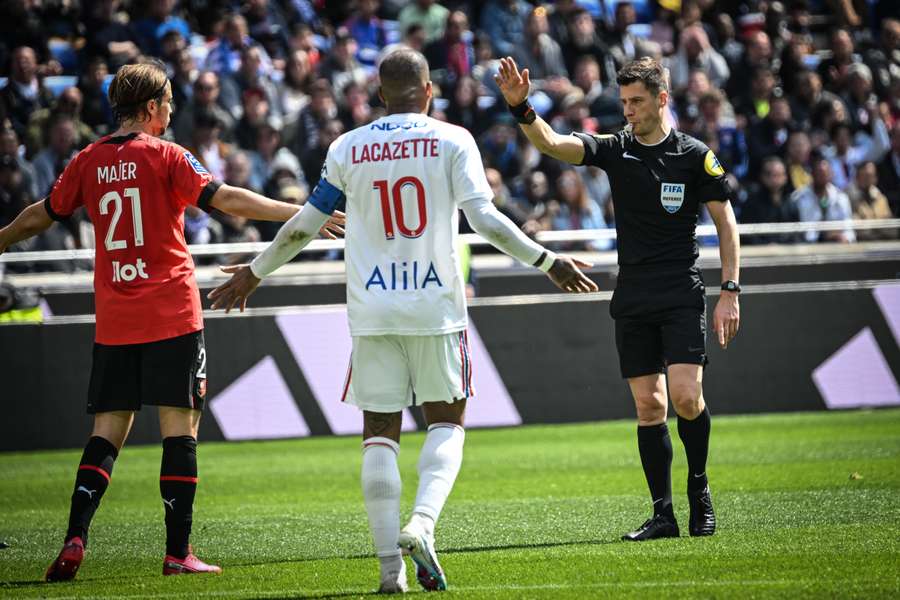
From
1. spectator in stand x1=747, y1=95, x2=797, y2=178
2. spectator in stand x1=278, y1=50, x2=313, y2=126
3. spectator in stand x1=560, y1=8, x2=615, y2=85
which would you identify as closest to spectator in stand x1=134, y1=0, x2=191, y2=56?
spectator in stand x1=278, y1=50, x2=313, y2=126

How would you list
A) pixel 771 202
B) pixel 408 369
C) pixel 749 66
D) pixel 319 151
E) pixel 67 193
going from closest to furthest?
pixel 408 369
pixel 67 193
pixel 319 151
pixel 771 202
pixel 749 66

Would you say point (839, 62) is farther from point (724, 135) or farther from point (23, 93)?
point (23, 93)

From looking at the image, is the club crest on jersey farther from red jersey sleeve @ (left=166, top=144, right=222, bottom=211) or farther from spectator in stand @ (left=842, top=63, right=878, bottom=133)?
spectator in stand @ (left=842, top=63, right=878, bottom=133)

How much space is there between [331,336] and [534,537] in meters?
6.34

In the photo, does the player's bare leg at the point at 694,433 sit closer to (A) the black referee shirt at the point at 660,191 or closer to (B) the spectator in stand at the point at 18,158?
(A) the black referee shirt at the point at 660,191

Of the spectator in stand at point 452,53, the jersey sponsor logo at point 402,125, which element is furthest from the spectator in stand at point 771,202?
the jersey sponsor logo at point 402,125

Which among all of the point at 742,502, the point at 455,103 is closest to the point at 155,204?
the point at 742,502

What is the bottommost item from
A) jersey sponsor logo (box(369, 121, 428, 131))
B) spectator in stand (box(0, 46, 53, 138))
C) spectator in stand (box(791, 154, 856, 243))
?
spectator in stand (box(791, 154, 856, 243))

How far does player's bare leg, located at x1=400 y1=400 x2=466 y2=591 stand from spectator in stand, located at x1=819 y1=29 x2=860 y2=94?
15343 millimetres

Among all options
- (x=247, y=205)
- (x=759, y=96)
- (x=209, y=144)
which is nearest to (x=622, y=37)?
(x=759, y=96)

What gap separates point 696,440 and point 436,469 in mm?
2049

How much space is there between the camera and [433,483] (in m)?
5.26

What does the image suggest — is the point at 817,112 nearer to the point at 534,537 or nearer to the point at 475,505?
the point at 475,505

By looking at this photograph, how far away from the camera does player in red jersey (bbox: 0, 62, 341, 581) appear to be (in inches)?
236
